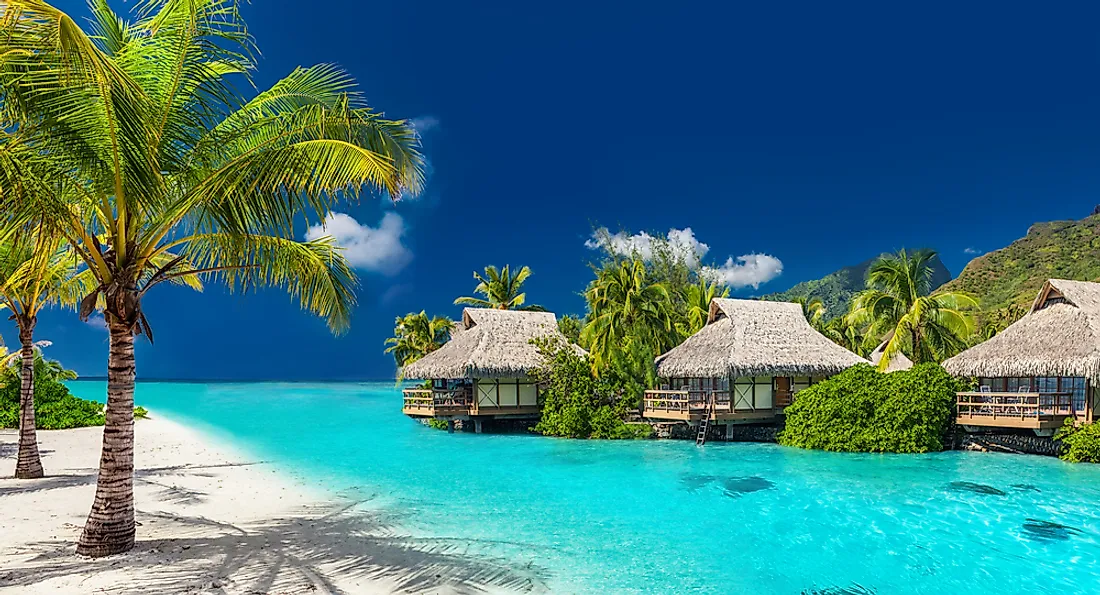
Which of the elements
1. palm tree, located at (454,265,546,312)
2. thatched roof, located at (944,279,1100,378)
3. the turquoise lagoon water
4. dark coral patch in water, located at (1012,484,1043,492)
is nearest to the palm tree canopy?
the turquoise lagoon water

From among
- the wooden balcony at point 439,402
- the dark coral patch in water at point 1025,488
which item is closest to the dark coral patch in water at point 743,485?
the dark coral patch in water at point 1025,488

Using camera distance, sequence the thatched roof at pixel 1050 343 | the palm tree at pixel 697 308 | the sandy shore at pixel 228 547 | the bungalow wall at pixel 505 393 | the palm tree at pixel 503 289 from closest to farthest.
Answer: the sandy shore at pixel 228 547 → the thatched roof at pixel 1050 343 → the bungalow wall at pixel 505 393 → the palm tree at pixel 697 308 → the palm tree at pixel 503 289

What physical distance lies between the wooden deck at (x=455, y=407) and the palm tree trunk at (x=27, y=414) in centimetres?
1309

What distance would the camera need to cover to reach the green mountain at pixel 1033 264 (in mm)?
40375

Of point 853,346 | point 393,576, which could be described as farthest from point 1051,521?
point 853,346

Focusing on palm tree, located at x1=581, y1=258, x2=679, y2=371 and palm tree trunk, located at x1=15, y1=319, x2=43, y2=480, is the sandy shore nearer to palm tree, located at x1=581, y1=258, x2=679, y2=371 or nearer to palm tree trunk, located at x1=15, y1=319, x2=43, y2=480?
palm tree trunk, located at x1=15, y1=319, x2=43, y2=480

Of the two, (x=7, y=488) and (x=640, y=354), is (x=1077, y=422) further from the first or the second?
(x=7, y=488)

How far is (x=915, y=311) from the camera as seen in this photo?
2206 centimetres

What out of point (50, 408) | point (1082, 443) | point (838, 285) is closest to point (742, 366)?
point (1082, 443)

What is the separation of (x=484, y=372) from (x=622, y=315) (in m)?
4.85

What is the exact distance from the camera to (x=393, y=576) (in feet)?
25.2

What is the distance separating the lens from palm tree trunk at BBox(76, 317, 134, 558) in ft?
23.1

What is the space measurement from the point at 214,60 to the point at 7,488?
27.5 feet

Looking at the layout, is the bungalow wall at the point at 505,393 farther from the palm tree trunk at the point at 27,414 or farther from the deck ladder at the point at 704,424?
the palm tree trunk at the point at 27,414
